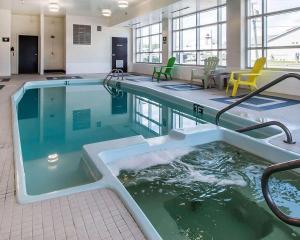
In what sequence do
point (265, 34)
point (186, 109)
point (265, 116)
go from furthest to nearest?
point (265, 34) → point (186, 109) → point (265, 116)

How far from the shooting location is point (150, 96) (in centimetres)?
768

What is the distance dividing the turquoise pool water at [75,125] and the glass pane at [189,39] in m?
3.70

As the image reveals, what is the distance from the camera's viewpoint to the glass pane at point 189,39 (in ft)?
34.2

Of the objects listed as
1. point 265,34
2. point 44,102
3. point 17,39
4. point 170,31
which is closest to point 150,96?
point 44,102

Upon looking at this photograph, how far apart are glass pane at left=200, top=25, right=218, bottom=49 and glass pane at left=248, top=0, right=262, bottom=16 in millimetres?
1735

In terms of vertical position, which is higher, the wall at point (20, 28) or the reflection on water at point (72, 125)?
the wall at point (20, 28)

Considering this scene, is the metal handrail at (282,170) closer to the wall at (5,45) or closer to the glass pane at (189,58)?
the glass pane at (189,58)

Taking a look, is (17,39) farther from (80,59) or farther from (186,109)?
(186,109)

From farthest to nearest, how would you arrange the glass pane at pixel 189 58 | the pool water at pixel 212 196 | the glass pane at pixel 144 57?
the glass pane at pixel 144 57, the glass pane at pixel 189 58, the pool water at pixel 212 196

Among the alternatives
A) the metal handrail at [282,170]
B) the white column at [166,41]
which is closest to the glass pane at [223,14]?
the white column at [166,41]

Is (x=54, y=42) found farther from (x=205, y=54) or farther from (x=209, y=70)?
(x=209, y=70)

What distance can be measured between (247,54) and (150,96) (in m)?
2.95

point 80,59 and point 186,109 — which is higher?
point 80,59

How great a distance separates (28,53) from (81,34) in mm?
2981
